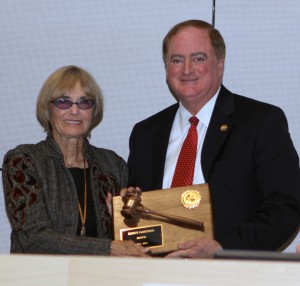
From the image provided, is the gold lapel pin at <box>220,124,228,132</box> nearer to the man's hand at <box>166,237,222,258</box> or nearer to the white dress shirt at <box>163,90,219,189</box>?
the white dress shirt at <box>163,90,219,189</box>

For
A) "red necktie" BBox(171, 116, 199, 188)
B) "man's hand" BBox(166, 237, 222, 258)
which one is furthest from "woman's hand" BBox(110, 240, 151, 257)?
"red necktie" BBox(171, 116, 199, 188)

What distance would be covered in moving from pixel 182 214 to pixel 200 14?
1252mm

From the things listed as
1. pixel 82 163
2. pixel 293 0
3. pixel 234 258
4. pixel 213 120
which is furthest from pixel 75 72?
pixel 234 258

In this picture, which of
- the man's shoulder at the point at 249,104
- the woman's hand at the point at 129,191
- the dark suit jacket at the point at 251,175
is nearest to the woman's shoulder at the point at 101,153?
the dark suit jacket at the point at 251,175

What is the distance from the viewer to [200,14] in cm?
387

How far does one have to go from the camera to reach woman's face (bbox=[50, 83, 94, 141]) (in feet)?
10.7

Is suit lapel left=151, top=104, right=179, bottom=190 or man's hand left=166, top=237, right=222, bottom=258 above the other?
suit lapel left=151, top=104, right=179, bottom=190

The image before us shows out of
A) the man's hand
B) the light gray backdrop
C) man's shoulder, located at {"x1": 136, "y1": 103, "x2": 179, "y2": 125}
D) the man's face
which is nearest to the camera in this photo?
the man's hand

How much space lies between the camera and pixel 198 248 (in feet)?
9.60

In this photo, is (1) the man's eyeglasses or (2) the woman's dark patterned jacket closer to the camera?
(2) the woman's dark patterned jacket

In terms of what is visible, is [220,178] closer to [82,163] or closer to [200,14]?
[82,163]

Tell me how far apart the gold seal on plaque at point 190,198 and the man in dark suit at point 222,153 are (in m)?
0.13

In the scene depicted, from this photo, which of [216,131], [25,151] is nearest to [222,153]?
[216,131]

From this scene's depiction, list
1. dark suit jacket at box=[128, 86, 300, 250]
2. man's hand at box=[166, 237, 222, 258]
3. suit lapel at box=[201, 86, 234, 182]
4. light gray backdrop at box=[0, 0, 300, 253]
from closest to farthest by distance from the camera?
man's hand at box=[166, 237, 222, 258]
dark suit jacket at box=[128, 86, 300, 250]
suit lapel at box=[201, 86, 234, 182]
light gray backdrop at box=[0, 0, 300, 253]
